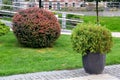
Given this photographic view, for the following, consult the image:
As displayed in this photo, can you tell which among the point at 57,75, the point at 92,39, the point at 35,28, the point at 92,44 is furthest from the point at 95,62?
the point at 35,28

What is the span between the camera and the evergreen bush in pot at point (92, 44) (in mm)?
8266

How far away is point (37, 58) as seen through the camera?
1052 centimetres

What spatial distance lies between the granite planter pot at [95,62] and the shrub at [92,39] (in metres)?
0.13

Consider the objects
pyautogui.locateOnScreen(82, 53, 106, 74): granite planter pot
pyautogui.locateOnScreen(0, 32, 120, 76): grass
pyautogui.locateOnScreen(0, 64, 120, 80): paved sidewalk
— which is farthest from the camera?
pyautogui.locateOnScreen(0, 32, 120, 76): grass

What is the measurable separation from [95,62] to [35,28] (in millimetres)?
3834

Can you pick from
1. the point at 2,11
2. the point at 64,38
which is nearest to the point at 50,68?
the point at 64,38

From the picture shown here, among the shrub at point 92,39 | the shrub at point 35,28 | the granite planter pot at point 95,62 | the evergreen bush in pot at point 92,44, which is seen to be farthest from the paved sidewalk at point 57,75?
the shrub at point 35,28

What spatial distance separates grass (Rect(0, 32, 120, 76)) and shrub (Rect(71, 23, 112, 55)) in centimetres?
114

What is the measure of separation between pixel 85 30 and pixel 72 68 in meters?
1.36

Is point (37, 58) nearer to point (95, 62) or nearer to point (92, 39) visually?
point (95, 62)

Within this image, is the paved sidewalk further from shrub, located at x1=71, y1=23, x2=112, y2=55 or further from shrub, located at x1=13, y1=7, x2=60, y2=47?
shrub, located at x1=13, y1=7, x2=60, y2=47

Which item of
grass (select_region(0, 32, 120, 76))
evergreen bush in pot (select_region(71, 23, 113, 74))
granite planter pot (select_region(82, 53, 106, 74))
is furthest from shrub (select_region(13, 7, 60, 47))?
granite planter pot (select_region(82, 53, 106, 74))

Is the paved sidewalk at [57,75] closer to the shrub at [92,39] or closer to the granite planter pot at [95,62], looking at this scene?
the granite planter pot at [95,62]

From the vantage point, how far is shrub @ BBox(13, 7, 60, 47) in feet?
38.3
